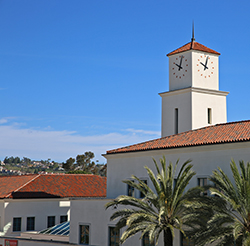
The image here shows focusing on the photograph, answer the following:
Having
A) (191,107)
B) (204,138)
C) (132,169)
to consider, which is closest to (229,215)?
(204,138)

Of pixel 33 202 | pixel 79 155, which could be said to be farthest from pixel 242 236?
pixel 79 155

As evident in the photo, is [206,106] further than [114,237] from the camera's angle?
Yes

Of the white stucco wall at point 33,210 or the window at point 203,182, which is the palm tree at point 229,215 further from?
the white stucco wall at point 33,210

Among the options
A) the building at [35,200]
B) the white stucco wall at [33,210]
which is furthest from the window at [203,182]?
the white stucco wall at [33,210]

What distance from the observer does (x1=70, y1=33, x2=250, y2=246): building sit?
1128 inches

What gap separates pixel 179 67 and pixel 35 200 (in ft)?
67.2

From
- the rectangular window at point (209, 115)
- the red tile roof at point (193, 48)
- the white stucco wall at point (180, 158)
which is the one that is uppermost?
the red tile roof at point (193, 48)

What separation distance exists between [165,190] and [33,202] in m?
24.0

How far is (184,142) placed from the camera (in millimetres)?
30797

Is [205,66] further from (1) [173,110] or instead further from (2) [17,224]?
(2) [17,224]

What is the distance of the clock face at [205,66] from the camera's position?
39.8 meters

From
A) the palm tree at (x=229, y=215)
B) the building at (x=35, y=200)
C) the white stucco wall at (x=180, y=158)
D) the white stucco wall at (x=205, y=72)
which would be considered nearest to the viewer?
the palm tree at (x=229, y=215)

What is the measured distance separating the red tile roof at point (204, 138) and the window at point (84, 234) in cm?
621

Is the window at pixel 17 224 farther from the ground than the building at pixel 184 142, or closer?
closer
